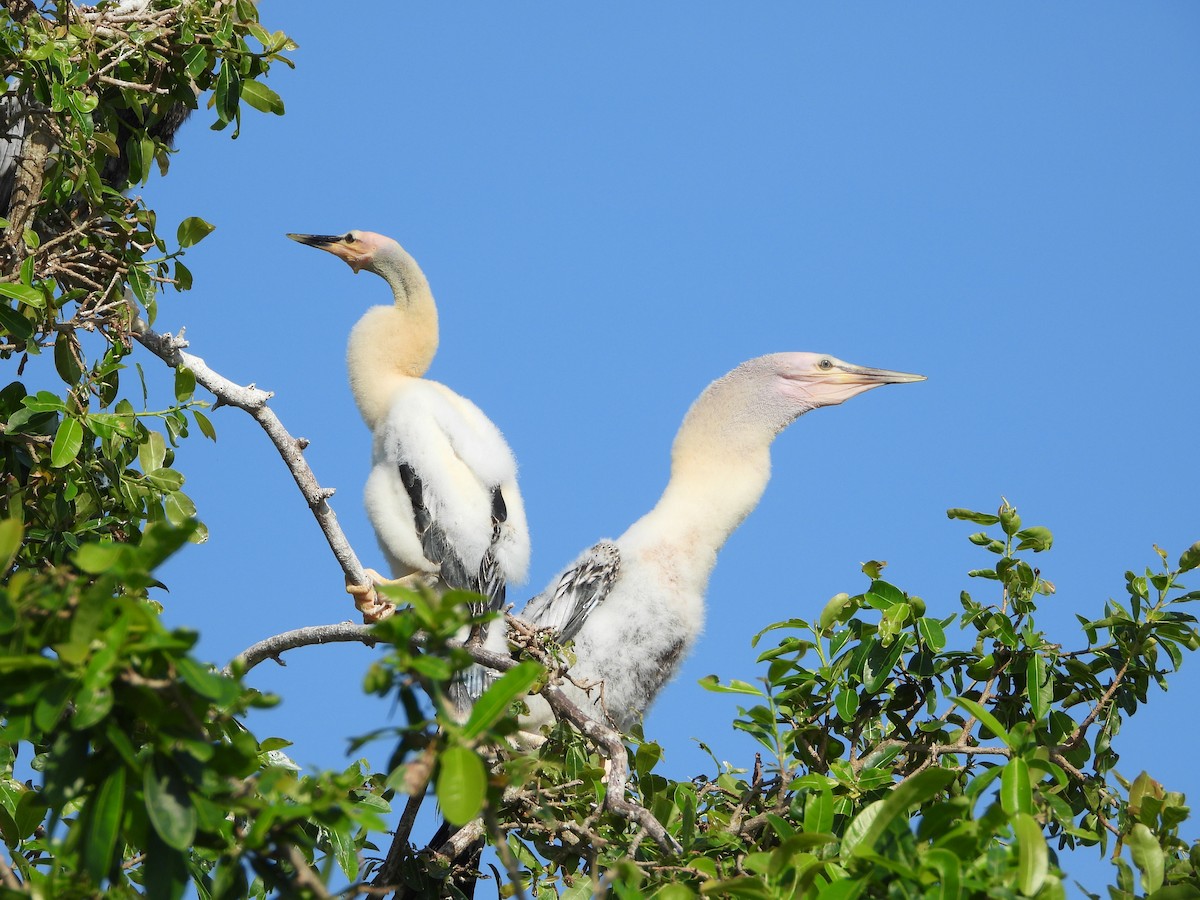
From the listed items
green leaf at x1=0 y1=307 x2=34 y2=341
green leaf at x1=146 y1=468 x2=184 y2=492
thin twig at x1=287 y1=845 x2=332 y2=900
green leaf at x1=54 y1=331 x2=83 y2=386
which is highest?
green leaf at x1=54 y1=331 x2=83 y2=386

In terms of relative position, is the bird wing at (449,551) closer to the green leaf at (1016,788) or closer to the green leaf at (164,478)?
the green leaf at (164,478)

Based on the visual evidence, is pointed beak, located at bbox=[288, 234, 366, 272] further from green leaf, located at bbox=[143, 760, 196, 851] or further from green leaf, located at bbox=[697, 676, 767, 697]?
green leaf, located at bbox=[143, 760, 196, 851]

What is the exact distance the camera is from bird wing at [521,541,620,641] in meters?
4.34

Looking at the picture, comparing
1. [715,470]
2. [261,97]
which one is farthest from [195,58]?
[715,470]

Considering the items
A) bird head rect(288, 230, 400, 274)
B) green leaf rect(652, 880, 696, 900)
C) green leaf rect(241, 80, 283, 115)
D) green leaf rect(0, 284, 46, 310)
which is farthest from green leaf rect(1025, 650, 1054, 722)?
bird head rect(288, 230, 400, 274)

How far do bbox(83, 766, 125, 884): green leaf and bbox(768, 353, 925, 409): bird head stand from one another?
3.77 m

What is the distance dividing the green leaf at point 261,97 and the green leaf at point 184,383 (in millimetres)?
928

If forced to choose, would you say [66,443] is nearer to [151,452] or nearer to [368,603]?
[151,452]

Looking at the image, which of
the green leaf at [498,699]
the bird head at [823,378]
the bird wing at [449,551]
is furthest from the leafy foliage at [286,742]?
the bird head at [823,378]

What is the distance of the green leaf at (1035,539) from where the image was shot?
2826 millimetres

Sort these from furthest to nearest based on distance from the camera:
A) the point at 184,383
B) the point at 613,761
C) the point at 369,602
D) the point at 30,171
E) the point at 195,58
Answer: the point at 369,602
the point at 195,58
the point at 30,171
the point at 184,383
the point at 613,761

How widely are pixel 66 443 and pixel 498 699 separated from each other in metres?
1.80

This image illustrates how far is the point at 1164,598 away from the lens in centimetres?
274

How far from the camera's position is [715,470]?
461cm
